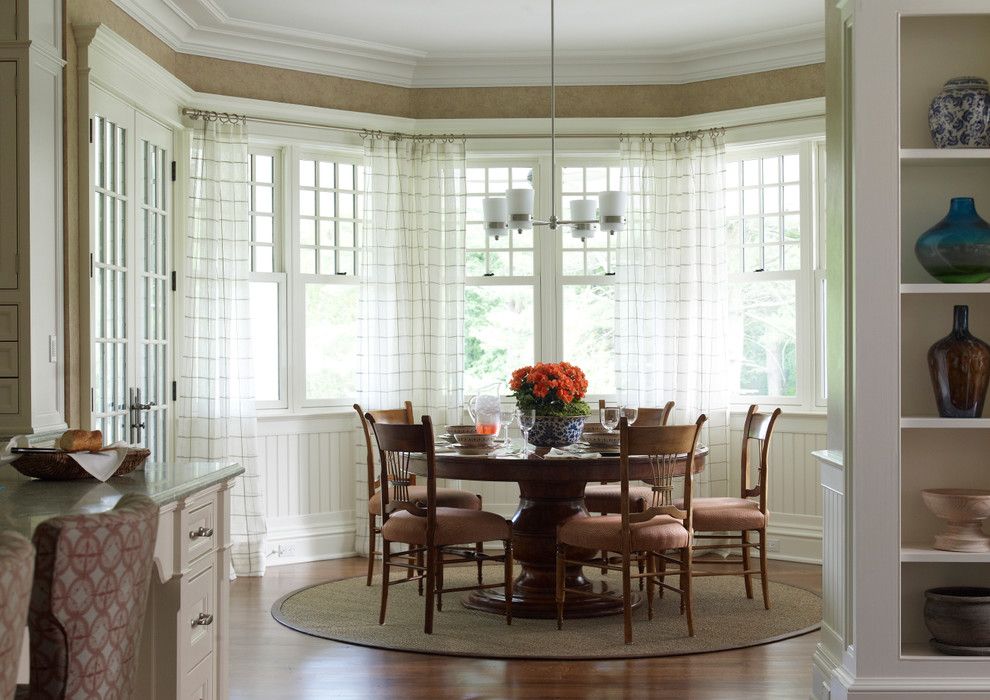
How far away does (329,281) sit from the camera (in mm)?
6762

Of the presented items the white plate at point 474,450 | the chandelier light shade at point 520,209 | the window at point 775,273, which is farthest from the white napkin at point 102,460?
the window at point 775,273

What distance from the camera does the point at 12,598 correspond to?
151cm

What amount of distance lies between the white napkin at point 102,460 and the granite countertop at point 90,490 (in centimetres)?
3

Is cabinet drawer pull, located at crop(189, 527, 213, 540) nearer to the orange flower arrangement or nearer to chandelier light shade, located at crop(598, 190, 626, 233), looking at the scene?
the orange flower arrangement

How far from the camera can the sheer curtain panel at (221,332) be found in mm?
6055

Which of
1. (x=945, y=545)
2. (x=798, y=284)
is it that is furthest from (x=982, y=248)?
(x=798, y=284)

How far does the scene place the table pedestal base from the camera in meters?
5.06

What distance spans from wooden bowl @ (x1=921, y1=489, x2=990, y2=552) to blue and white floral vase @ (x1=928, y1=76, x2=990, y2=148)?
3.54 ft

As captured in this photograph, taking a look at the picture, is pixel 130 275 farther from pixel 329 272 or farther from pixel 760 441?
pixel 760 441

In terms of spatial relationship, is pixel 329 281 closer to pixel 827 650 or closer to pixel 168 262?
pixel 168 262

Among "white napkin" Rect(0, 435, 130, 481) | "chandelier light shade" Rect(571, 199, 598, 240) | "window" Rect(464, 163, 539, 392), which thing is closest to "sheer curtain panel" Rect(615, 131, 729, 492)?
"window" Rect(464, 163, 539, 392)

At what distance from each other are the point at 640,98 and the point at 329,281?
2.31 metres

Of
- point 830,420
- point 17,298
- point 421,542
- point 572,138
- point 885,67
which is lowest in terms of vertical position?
point 421,542

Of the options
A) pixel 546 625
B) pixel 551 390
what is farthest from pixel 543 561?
pixel 551 390
